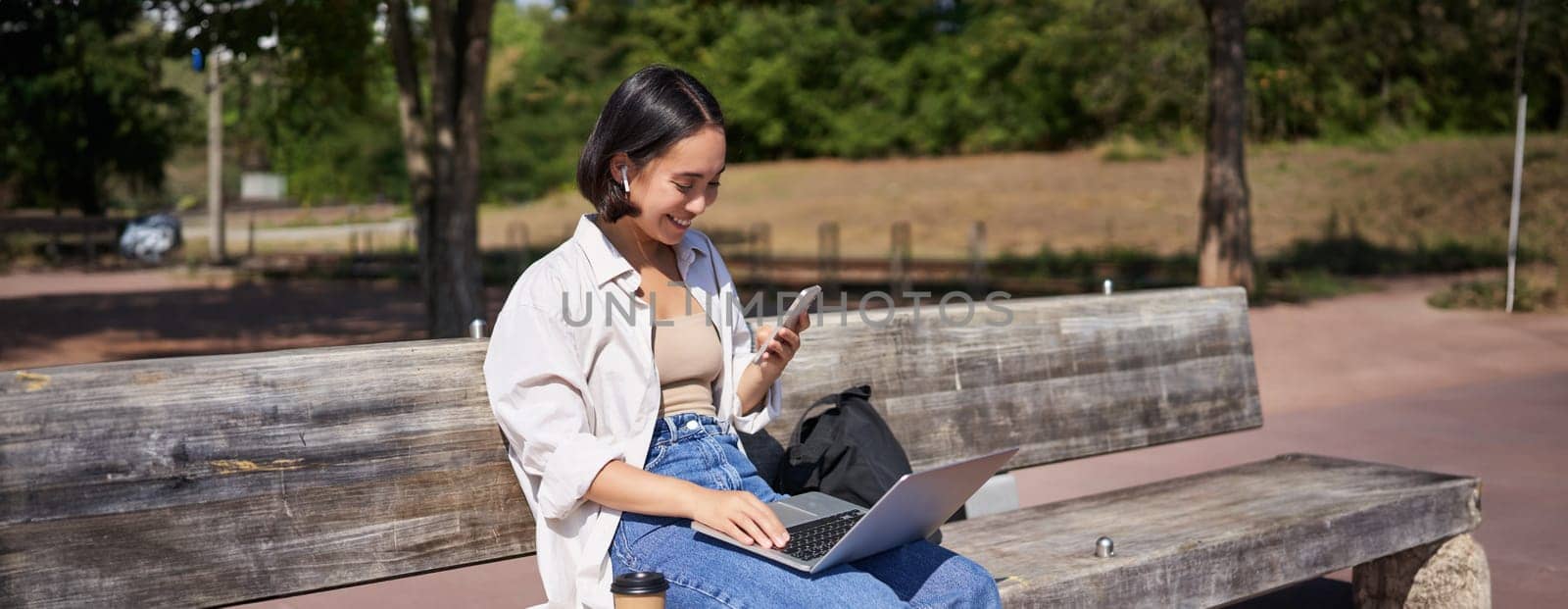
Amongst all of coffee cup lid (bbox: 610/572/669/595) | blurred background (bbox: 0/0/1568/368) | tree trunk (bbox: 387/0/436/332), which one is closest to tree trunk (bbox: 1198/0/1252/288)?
blurred background (bbox: 0/0/1568/368)

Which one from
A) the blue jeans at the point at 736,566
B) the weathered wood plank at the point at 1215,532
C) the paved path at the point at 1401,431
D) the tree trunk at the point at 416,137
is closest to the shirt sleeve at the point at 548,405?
the blue jeans at the point at 736,566

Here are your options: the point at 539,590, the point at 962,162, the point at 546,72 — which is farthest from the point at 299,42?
the point at 546,72

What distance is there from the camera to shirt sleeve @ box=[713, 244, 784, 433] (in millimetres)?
3053

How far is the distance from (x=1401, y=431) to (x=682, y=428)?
5.95 metres

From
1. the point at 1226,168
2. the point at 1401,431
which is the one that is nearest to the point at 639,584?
the point at 1401,431

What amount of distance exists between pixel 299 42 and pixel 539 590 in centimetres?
882

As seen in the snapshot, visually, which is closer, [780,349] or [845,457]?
[780,349]

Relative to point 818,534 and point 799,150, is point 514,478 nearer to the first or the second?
point 818,534

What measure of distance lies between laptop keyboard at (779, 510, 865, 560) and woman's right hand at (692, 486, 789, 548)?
3cm

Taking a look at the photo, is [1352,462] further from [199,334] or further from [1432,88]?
[1432,88]

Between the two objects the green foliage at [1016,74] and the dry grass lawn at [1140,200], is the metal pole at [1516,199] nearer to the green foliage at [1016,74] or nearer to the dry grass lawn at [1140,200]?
the green foliage at [1016,74]

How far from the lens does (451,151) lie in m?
11.0

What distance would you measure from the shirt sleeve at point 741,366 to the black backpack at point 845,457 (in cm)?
12

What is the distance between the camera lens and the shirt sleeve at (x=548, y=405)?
8.48 ft
